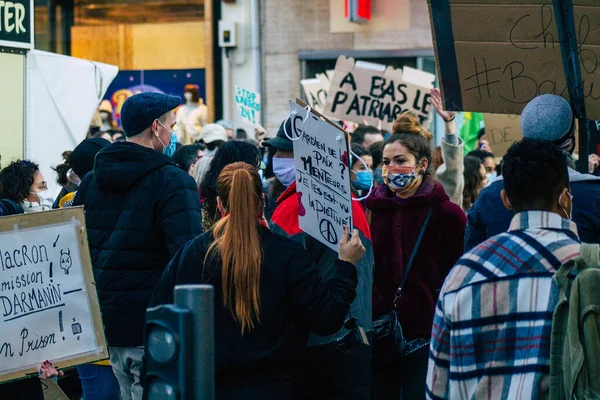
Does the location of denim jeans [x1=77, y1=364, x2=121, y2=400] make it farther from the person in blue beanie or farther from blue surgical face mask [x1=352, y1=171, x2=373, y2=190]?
the person in blue beanie

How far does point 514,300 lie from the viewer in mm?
3115

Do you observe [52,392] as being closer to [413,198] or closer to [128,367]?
[128,367]

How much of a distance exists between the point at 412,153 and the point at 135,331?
1648 mm

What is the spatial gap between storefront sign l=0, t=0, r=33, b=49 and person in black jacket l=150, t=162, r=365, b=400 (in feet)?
20.9

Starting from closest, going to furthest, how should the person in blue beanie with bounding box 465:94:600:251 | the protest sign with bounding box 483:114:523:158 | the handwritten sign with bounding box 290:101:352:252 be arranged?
the person in blue beanie with bounding box 465:94:600:251 → the handwritten sign with bounding box 290:101:352:252 → the protest sign with bounding box 483:114:523:158

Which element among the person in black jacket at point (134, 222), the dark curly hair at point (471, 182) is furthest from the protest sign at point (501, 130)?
the person in black jacket at point (134, 222)

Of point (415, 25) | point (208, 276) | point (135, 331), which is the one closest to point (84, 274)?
point (135, 331)

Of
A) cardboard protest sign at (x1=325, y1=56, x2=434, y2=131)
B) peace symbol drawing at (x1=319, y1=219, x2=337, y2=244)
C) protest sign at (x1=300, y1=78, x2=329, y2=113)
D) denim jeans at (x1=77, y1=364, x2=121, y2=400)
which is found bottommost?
denim jeans at (x1=77, y1=364, x2=121, y2=400)

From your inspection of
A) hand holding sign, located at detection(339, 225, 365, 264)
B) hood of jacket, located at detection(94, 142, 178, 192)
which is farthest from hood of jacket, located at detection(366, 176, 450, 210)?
hand holding sign, located at detection(339, 225, 365, 264)

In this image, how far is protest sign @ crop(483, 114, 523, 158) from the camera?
12.4m

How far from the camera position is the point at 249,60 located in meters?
19.3

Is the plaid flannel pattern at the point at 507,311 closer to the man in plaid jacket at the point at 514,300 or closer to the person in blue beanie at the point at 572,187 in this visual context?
the man in plaid jacket at the point at 514,300

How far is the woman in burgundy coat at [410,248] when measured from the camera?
5242 millimetres

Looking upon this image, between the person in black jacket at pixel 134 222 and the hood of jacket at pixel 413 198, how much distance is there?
973 mm
